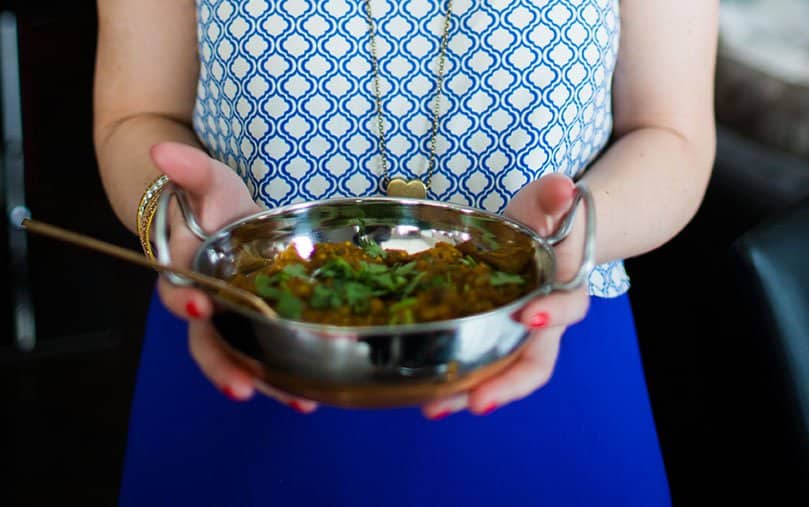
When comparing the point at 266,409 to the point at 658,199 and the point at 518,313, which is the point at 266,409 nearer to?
the point at 518,313

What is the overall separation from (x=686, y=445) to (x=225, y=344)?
1.16 m

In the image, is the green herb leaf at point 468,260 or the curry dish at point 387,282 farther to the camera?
the green herb leaf at point 468,260

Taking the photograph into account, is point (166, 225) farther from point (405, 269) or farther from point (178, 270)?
point (405, 269)

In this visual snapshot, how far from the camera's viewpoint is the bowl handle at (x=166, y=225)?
70cm

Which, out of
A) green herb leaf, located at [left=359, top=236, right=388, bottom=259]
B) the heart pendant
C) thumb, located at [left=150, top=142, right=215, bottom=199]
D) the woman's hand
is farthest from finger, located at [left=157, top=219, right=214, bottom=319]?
the heart pendant

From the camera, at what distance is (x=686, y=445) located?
1.59m

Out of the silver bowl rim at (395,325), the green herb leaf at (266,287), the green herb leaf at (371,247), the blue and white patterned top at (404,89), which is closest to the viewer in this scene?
the silver bowl rim at (395,325)

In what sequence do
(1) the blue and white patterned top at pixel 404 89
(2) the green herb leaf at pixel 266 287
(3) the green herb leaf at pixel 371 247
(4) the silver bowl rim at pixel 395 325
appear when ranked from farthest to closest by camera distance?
(1) the blue and white patterned top at pixel 404 89 < (3) the green herb leaf at pixel 371 247 < (2) the green herb leaf at pixel 266 287 < (4) the silver bowl rim at pixel 395 325

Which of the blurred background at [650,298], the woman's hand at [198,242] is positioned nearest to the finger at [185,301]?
the woman's hand at [198,242]

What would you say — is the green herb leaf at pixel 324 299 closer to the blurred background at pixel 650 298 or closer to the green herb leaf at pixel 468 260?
the green herb leaf at pixel 468 260

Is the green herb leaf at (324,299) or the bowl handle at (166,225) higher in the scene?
the bowl handle at (166,225)

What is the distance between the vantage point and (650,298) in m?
1.64

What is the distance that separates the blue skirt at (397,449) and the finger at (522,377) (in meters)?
0.23

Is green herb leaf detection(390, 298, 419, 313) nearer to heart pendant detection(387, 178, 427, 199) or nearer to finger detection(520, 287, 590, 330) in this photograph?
finger detection(520, 287, 590, 330)
